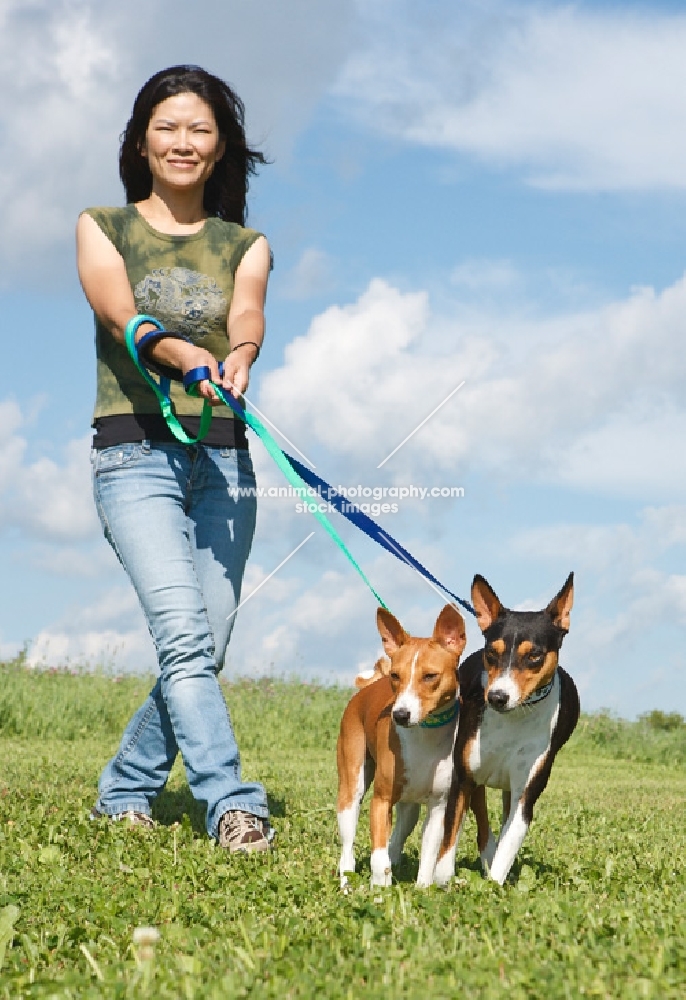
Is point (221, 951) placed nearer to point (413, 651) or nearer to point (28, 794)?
point (413, 651)

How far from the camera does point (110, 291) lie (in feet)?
21.1

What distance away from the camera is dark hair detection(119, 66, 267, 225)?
6711 millimetres

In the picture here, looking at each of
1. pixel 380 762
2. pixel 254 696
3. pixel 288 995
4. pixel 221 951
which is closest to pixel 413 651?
pixel 380 762

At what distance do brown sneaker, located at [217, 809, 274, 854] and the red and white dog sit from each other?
85 centimetres

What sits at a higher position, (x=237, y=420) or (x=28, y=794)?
(x=237, y=420)

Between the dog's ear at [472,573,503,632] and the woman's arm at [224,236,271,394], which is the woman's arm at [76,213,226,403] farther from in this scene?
the dog's ear at [472,573,503,632]

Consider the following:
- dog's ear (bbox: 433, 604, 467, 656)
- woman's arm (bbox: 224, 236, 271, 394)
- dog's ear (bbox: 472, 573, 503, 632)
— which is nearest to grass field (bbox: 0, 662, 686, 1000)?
dog's ear (bbox: 433, 604, 467, 656)

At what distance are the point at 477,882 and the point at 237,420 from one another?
9.70ft

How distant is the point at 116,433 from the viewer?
6.50m

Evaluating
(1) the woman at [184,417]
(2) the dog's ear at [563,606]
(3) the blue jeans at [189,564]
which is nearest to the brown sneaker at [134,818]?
(1) the woman at [184,417]

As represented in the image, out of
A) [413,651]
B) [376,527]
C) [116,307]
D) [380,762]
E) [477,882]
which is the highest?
[116,307]

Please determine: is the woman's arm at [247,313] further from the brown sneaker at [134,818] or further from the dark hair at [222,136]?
the brown sneaker at [134,818]

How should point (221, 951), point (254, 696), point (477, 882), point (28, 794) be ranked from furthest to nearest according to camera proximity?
point (254, 696) → point (28, 794) → point (477, 882) → point (221, 951)

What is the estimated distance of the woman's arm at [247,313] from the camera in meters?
6.15
